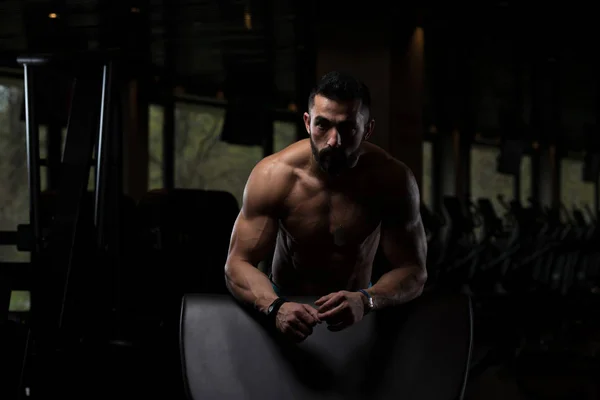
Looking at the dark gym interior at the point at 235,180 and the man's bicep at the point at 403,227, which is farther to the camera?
the man's bicep at the point at 403,227

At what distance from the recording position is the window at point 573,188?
805 inches

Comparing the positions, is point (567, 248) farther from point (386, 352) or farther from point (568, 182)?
point (568, 182)

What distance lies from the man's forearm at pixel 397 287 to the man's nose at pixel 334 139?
312 millimetres

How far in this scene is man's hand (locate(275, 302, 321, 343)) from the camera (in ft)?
6.66

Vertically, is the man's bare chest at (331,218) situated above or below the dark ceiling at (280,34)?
below

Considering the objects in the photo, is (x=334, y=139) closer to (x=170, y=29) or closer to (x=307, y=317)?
(x=307, y=317)

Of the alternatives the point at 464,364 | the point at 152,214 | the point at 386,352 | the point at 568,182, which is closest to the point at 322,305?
the point at 386,352

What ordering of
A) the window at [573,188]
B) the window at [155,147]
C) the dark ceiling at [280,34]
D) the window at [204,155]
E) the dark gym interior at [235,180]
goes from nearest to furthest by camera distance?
1. the dark gym interior at [235,180]
2. the dark ceiling at [280,34]
3. the window at [155,147]
4. the window at [204,155]
5. the window at [573,188]

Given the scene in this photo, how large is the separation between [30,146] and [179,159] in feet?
28.8

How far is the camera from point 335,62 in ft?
24.8

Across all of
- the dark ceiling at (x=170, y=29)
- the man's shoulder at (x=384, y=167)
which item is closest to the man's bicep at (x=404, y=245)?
the man's shoulder at (x=384, y=167)

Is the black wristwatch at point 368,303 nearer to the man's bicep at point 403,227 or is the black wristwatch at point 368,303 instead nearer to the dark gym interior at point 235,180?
the dark gym interior at point 235,180

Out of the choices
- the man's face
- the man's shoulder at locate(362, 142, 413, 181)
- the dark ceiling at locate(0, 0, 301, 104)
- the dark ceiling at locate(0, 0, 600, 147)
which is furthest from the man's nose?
the dark ceiling at locate(0, 0, 600, 147)

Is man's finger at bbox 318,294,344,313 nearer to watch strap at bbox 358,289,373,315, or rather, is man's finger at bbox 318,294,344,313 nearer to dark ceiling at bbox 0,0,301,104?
watch strap at bbox 358,289,373,315
